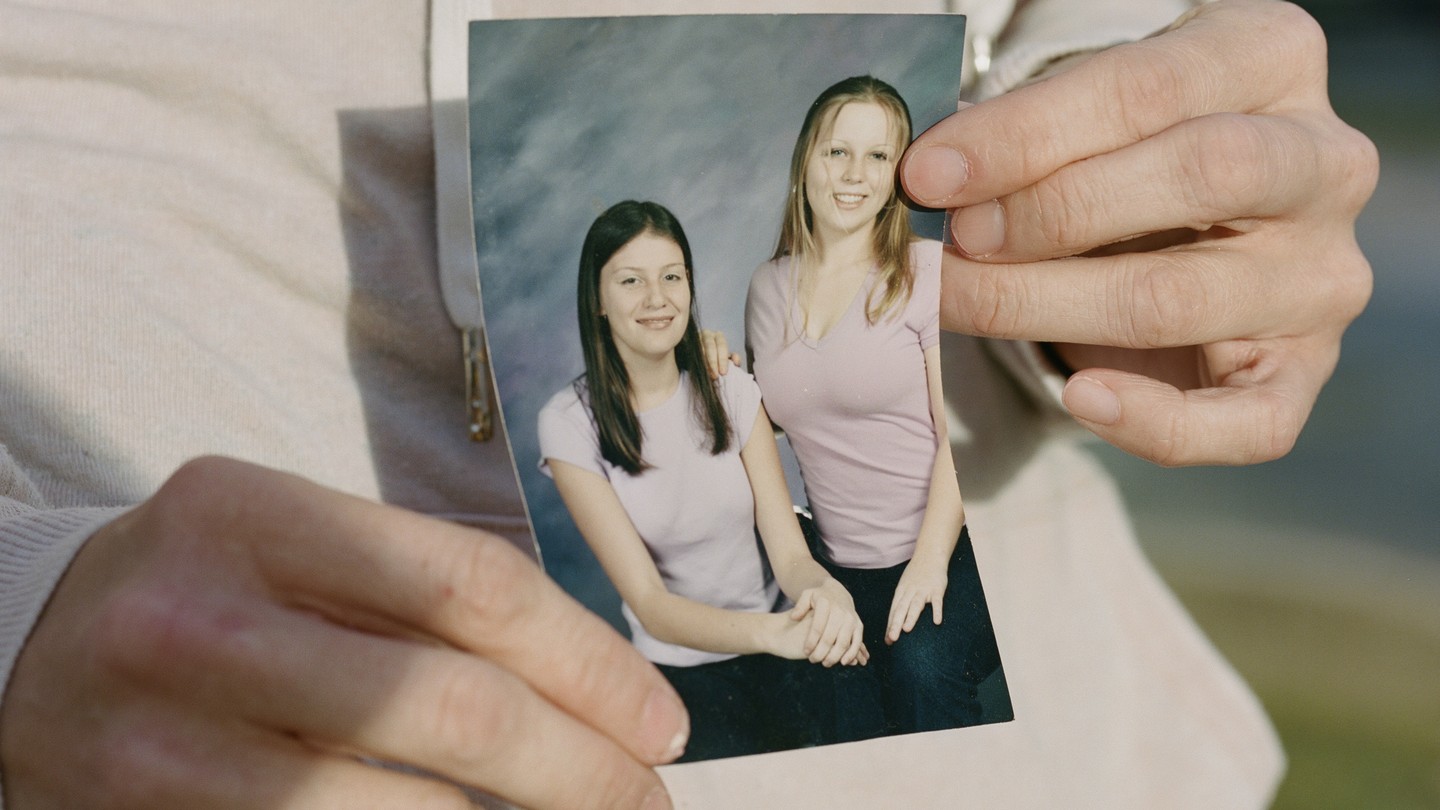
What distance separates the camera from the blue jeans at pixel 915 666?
50 centimetres

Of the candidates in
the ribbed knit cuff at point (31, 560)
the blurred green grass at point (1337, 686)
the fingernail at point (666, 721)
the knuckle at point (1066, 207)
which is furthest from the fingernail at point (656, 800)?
the blurred green grass at point (1337, 686)

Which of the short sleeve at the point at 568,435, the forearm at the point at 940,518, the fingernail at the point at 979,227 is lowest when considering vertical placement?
the forearm at the point at 940,518

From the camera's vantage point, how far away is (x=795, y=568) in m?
0.51

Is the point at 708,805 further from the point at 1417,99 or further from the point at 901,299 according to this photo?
the point at 1417,99

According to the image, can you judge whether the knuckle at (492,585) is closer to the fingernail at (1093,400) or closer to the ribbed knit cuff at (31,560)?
the ribbed knit cuff at (31,560)

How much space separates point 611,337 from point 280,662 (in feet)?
0.73

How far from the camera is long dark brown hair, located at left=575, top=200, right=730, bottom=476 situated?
0.49 m

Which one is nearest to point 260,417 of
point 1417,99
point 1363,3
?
point 1417,99

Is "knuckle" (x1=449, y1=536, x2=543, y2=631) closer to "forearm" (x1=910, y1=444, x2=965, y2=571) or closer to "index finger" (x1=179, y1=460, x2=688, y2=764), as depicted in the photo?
"index finger" (x1=179, y1=460, x2=688, y2=764)

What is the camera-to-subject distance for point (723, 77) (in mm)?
509

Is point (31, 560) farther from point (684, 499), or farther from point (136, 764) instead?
point (684, 499)

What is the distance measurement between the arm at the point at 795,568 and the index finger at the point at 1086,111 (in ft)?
0.54

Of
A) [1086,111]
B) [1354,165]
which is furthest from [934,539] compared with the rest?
[1354,165]

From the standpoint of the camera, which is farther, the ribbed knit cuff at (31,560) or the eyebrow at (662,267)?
the eyebrow at (662,267)
